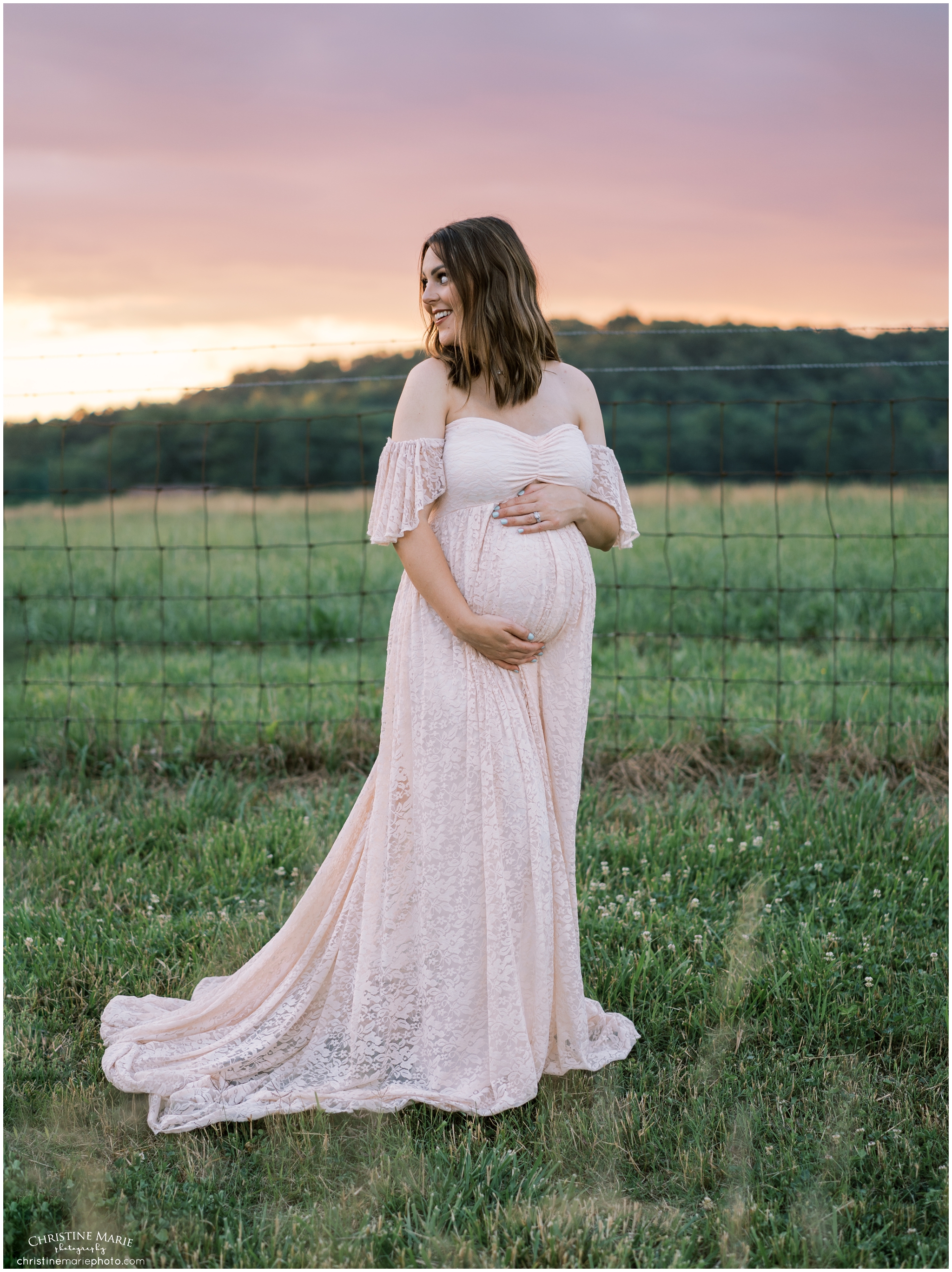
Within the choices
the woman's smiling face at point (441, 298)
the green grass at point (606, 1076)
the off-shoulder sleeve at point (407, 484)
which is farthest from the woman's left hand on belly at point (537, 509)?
the green grass at point (606, 1076)

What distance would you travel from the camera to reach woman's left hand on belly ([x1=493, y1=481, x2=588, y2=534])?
2.60 m

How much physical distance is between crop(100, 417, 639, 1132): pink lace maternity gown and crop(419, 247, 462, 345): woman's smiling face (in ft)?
0.79

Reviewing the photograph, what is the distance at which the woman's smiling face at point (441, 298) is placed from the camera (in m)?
2.60

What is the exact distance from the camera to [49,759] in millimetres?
5121

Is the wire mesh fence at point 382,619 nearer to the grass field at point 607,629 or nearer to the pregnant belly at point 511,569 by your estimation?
the grass field at point 607,629

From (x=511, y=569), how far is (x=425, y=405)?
18.6 inches

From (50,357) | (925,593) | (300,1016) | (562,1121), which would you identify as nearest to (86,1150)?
(300,1016)

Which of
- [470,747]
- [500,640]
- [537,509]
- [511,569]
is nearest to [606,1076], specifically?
[470,747]

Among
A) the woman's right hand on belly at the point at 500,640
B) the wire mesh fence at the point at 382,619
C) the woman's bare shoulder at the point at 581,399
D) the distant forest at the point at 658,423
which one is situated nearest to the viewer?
the woman's right hand on belly at the point at 500,640

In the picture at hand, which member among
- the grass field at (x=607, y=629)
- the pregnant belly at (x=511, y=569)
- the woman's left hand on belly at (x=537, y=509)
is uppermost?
the woman's left hand on belly at (x=537, y=509)

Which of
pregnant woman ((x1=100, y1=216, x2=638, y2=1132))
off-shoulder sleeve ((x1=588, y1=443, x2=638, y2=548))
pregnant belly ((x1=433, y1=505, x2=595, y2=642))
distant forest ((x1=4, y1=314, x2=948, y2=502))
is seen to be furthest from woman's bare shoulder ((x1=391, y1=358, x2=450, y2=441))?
distant forest ((x1=4, y1=314, x2=948, y2=502))

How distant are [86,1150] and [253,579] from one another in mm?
5964

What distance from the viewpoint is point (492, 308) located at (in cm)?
256

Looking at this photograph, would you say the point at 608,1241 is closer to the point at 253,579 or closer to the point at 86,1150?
the point at 86,1150
